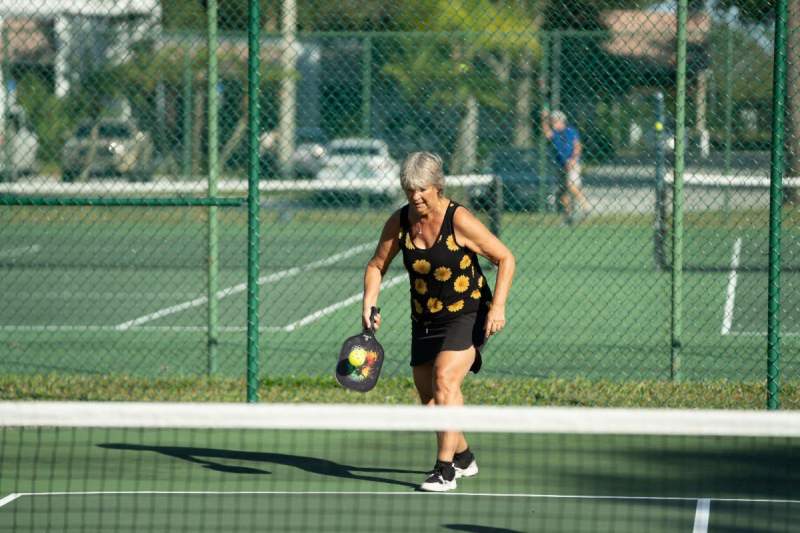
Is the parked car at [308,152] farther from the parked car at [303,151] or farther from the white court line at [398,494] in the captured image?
the white court line at [398,494]

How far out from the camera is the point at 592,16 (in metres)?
11.4

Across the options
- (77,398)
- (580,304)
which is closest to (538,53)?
(580,304)

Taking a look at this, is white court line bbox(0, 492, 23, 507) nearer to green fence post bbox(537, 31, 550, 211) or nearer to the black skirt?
the black skirt

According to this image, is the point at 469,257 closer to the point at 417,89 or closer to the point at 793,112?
the point at 793,112

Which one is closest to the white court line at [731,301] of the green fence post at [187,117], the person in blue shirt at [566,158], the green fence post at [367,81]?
the person in blue shirt at [566,158]

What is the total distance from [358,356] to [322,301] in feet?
22.6

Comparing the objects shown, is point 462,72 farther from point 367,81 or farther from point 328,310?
point 328,310

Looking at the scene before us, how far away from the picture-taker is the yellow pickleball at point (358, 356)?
647 centimetres

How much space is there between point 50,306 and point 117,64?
491 centimetres

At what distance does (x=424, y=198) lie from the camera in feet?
20.5

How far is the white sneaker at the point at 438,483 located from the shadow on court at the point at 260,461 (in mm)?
200

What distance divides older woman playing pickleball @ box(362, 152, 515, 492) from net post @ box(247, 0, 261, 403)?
1.51 meters

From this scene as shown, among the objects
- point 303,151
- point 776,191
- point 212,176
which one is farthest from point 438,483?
point 303,151

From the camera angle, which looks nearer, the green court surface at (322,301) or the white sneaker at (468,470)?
the white sneaker at (468,470)
